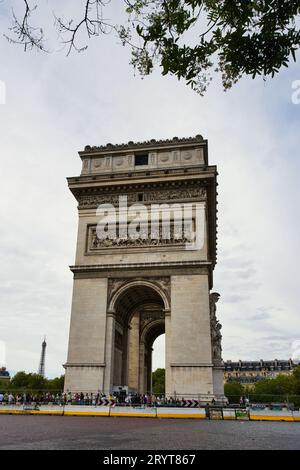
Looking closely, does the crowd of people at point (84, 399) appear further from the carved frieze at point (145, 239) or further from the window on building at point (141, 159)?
the window on building at point (141, 159)

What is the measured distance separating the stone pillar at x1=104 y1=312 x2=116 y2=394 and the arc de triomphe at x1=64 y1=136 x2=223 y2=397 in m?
0.06

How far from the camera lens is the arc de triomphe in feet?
84.2

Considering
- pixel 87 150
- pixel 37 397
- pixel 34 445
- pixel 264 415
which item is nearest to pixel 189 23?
pixel 34 445

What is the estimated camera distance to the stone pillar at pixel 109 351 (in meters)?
25.8

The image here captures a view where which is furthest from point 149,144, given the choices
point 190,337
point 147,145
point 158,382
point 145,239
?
point 158,382

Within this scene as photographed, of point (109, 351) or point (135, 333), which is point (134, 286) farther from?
point (135, 333)

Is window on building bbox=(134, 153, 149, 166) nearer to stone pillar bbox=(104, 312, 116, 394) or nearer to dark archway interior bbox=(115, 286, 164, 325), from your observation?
dark archway interior bbox=(115, 286, 164, 325)

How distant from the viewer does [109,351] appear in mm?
26312

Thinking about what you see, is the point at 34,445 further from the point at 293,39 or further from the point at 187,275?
the point at 187,275

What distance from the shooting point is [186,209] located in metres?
28.9

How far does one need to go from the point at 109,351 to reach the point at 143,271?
5.33 m

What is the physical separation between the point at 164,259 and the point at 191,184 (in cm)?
550
